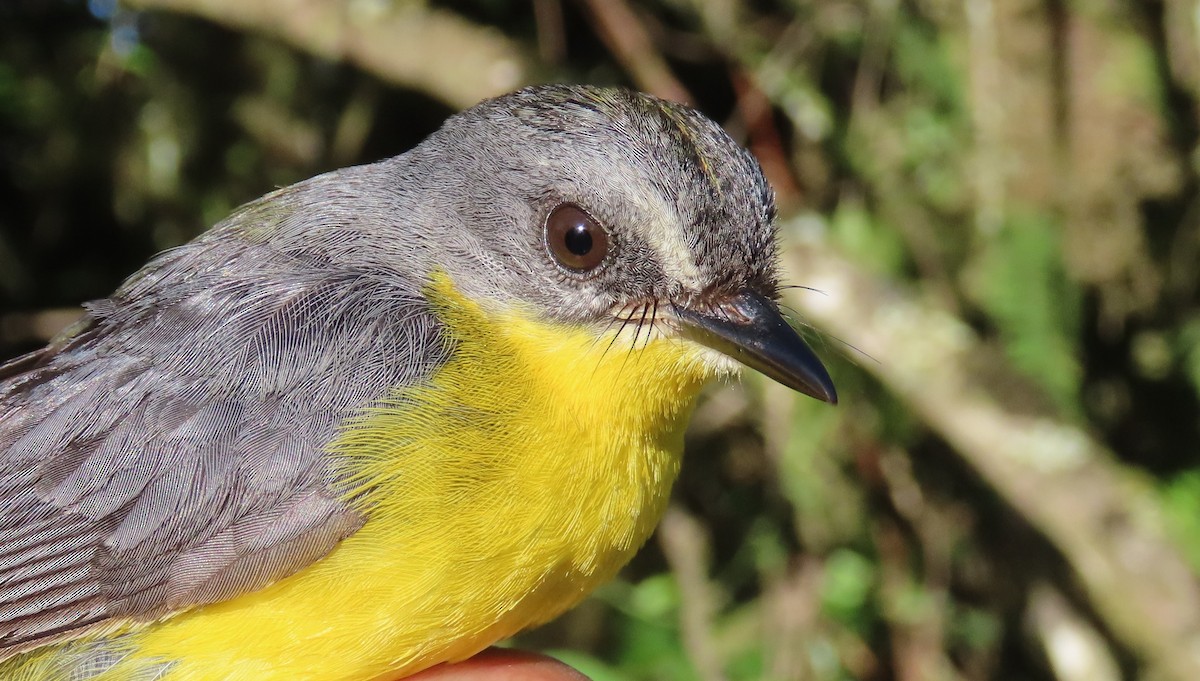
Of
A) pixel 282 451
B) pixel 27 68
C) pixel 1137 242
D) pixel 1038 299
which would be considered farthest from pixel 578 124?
pixel 27 68

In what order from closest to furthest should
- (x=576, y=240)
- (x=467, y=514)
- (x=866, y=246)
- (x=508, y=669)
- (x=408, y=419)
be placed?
(x=467, y=514), (x=408, y=419), (x=576, y=240), (x=508, y=669), (x=866, y=246)

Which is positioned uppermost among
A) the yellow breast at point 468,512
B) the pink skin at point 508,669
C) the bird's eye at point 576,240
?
the bird's eye at point 576,240

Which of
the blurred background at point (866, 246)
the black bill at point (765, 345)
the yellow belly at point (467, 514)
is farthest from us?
the blurred background at point (866, 246)

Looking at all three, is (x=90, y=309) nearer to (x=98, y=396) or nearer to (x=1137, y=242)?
(x=98, y=396)

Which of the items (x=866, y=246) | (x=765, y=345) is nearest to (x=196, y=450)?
(x=765, y=345)

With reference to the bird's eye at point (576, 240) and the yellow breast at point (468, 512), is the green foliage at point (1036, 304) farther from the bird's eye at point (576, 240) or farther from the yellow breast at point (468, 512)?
the bird's eye at point (576, 240)

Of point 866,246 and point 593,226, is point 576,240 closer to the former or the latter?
point 593,226

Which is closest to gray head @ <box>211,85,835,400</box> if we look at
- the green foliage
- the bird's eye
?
the bird's eye

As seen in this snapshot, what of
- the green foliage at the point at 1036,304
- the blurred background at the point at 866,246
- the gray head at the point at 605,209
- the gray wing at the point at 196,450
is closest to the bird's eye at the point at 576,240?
the gray head at the point at 605,209
